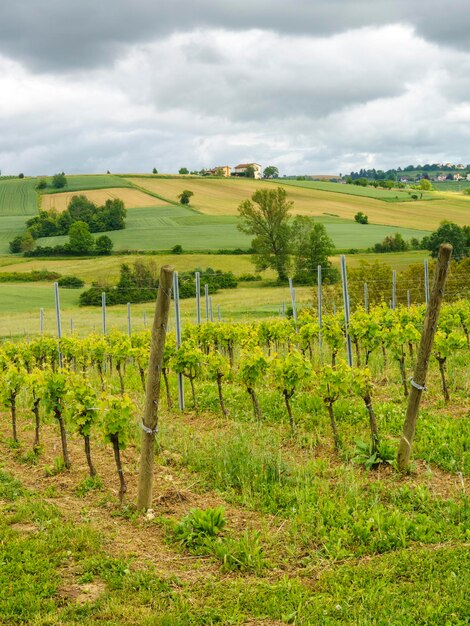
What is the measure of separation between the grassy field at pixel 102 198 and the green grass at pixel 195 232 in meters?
3.68

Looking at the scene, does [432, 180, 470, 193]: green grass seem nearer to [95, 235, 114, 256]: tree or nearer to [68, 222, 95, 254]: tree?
[95, 235, 114, 256]: tree

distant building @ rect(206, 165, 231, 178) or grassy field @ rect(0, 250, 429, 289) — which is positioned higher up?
distant building @ rect(206, 165, 231, 178)

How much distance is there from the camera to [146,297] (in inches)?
1465

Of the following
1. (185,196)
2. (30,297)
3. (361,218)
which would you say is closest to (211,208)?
(185,196)

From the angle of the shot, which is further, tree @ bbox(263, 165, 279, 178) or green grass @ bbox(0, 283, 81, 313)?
tree @ bbox(263, 165, 279, 178)

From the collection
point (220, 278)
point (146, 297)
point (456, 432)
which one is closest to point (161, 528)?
point (456, 432)

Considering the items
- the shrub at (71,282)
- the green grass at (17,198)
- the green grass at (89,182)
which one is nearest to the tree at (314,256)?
the shrub at (71,282)

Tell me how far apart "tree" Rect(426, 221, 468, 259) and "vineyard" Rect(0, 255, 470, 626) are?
40055 mm

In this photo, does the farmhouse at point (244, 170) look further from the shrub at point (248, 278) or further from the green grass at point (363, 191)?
the shrub at point (248, 278)

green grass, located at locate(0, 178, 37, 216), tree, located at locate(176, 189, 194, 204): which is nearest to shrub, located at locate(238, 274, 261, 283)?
green grass, located at locate(0, 178, 37, 216)

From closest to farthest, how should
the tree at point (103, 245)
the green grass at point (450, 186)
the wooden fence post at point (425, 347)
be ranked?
the wooden fence post at point (425, 347), the tree at point (103, 245), the green grass at point (450, 186)

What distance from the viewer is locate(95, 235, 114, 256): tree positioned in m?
60.1

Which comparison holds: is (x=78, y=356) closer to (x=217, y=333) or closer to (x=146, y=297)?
(x=217, y=333)

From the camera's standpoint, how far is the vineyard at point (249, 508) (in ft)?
17.7
